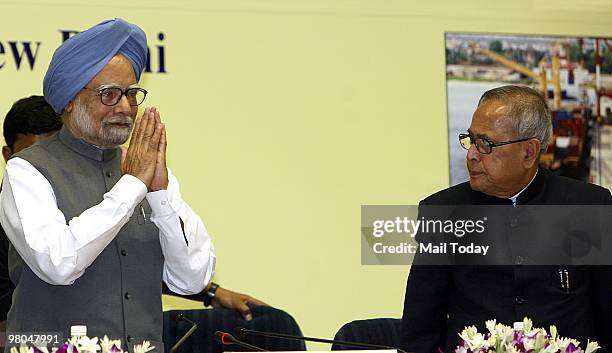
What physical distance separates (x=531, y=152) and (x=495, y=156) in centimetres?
14

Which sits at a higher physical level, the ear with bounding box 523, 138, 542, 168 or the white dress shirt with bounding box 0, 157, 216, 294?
the ear with bounding box 523, 138, 542, 168

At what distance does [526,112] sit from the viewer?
3.64 meters

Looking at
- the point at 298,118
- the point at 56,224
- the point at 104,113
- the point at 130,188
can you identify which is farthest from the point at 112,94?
the point at 298,118

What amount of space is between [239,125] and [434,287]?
176cm

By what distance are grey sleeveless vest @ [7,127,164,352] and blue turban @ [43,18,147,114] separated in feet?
0.42

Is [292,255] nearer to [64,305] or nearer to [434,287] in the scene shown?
[434,287]

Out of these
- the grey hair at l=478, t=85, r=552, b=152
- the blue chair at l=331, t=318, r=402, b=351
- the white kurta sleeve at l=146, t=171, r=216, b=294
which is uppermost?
the grey hair at l=478, t=85, r=552, b=152

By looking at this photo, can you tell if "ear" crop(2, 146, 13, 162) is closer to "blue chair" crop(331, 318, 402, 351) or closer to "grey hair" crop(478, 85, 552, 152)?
"blue chair" crop(331, 318, 402, 351)

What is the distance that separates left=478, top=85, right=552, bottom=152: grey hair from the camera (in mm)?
3623

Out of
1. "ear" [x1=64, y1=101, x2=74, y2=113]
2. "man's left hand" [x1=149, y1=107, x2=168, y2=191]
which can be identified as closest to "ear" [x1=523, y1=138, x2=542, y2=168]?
"man's left hand" [x1=149, y1=107, x2=168, y2=191]

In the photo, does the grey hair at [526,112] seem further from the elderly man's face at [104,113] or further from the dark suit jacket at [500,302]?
the elderly man's face at [104,113]

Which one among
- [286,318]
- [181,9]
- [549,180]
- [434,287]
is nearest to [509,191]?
[549,180]

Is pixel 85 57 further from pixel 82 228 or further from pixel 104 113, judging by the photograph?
pixel 82 228

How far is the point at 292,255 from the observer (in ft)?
16.7
